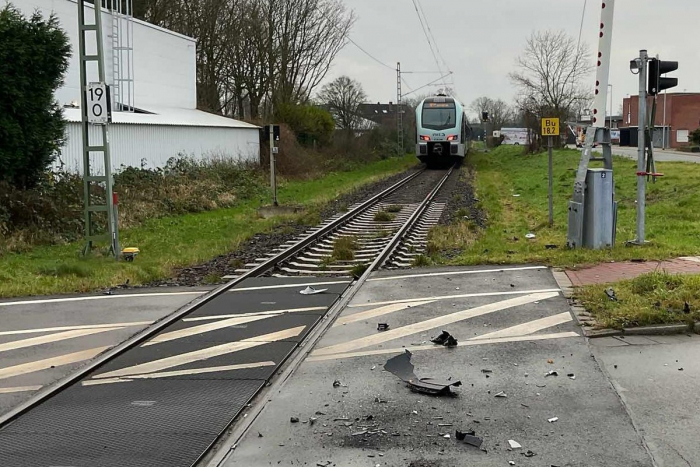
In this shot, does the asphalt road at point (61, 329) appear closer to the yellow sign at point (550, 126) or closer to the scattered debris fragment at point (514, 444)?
the scattered debris fragment at point (514, 444)

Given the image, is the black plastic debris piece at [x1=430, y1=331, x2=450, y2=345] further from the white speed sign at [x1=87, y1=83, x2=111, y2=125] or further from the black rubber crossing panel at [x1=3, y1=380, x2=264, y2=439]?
the white speed sign at [x1=87, y1=83, x2=111, y2=125]

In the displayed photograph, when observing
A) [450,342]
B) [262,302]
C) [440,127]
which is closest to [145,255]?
[262,302]

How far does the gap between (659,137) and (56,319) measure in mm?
86184

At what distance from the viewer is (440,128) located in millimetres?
40938

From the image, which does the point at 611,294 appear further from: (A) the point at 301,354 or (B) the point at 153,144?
(B) the point at 153,144

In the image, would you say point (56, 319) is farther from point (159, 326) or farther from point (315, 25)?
point (315, 25)

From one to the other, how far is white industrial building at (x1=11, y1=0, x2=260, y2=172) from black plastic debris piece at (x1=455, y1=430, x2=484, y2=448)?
50.4 ft

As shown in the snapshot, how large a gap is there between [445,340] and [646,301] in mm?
2351

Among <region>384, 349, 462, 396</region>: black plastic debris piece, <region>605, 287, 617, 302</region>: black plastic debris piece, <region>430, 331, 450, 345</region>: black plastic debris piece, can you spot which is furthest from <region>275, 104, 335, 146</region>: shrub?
<region>384, 349, 462, 396</region>: black plastic debris piece

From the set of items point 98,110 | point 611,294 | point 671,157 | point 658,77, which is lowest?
point 611,294

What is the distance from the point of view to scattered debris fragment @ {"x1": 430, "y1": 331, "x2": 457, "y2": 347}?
7.02m

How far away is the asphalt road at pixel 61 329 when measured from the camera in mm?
6488

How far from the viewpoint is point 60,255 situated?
44.2 ft

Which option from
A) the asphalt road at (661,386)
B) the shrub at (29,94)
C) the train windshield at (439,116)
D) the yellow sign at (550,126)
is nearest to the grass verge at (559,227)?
the yellow sign at (550,126)
